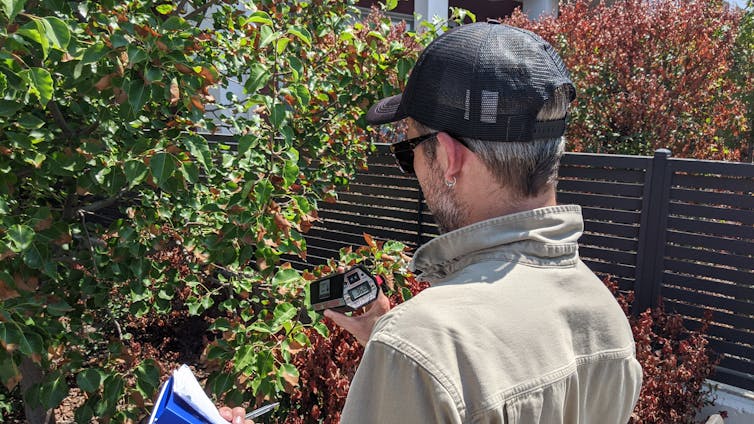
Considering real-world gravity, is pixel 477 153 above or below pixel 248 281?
above

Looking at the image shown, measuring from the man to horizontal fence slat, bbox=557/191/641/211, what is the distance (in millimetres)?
3138

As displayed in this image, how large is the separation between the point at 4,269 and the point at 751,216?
155 inches

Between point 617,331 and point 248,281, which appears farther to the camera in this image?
point 248,281

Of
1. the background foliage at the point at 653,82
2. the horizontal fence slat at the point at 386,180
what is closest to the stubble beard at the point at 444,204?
the horizontal fence slat at the point at 386,180

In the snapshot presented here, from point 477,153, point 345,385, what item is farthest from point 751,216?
point 477,153

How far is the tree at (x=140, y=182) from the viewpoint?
2.06 metres

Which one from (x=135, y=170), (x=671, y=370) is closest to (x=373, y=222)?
(x=671, y=370)

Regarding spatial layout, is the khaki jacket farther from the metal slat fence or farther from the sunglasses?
the metal slat fence

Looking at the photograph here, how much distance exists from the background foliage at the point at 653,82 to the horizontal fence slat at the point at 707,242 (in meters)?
2.78

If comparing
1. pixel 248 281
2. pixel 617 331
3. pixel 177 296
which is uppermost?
pixel 617 331

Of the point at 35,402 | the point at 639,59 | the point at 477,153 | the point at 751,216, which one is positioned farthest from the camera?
the point at 639,59

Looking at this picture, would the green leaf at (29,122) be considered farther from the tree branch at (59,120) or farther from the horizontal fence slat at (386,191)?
the horizontal fence slat at (386,191)

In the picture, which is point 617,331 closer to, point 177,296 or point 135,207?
point 135,207

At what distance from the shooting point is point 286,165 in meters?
2.38
